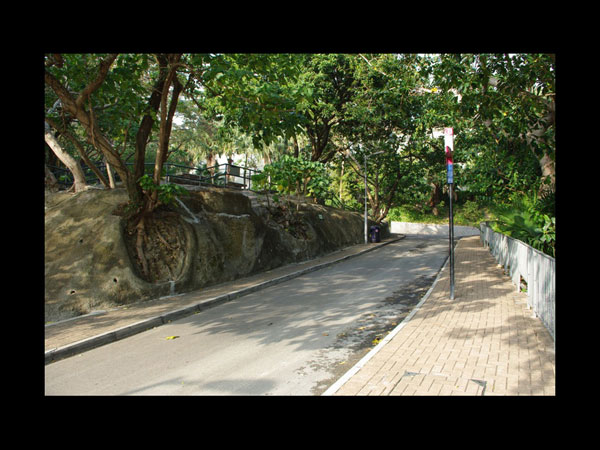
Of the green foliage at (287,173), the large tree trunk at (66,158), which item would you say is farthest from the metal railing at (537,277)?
the large tree trunk at (66,158)

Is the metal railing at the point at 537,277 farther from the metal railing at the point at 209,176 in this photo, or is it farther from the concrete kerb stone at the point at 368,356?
the metal railing at the point at 209,176

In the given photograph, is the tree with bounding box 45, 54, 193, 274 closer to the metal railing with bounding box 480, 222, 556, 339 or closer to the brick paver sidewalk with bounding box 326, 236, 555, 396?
the brick paver sidewalk with bounding box 326, 236, 555, 396

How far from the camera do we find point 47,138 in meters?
13.7

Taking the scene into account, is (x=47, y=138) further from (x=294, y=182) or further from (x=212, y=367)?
(x=212, y=367)

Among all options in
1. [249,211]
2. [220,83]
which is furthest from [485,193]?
[220,83]

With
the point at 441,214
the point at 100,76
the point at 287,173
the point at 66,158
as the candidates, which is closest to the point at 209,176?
the point at 287,173

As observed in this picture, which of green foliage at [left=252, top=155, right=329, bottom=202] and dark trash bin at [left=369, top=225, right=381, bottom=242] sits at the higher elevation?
green foliage at [left=252, top=155, right=329, bottom=202]

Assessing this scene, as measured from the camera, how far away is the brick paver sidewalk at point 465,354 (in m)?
4.61

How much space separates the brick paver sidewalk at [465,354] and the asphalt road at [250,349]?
55 cm

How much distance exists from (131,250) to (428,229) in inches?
1523

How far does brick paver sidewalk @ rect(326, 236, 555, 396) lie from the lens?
4605mm

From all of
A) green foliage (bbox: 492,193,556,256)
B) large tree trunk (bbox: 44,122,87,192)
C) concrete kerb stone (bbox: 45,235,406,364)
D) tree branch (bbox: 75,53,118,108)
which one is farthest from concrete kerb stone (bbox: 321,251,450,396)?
large tree trunk (bbox: 44,122,87,192)

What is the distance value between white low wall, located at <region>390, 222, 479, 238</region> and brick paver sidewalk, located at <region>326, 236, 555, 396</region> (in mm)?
35177

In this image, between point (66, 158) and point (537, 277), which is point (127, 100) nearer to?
point (66, 158)
